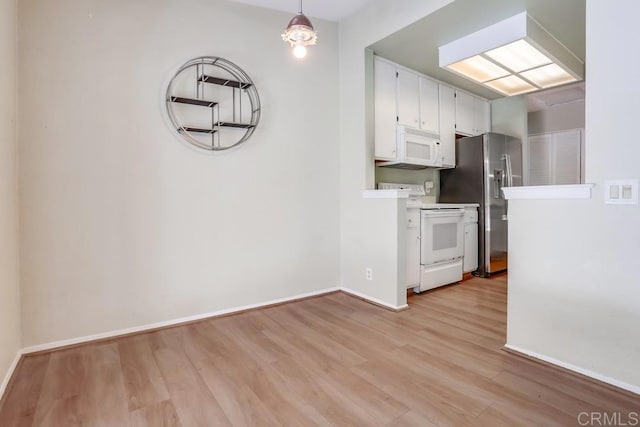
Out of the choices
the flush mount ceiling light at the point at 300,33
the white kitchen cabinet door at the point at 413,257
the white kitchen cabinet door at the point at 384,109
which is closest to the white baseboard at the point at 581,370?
the white kitchen cabinet door at the point at 413,257

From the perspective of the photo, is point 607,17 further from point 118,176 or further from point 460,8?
point 118,176

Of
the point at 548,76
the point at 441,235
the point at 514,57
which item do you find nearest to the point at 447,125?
the point at 548,76

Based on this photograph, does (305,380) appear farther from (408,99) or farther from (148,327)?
(408,99)

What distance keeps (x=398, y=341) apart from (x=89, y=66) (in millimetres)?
2803

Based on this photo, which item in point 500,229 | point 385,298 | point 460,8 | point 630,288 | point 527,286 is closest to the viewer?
point 630,288

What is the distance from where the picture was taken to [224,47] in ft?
8.83

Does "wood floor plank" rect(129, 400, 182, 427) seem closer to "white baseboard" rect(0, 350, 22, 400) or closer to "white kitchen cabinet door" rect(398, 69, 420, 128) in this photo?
"white baseboard" rect(0, 350, 22, 400)

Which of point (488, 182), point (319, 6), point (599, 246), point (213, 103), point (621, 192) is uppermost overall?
point (319, 6)

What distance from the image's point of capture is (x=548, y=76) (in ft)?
10.5

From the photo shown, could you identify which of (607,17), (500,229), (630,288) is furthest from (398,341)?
(500,229)

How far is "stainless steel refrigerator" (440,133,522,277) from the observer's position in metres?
3.94

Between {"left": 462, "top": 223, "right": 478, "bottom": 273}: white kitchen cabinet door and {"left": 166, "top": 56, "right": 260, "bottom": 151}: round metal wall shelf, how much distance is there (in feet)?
8.98

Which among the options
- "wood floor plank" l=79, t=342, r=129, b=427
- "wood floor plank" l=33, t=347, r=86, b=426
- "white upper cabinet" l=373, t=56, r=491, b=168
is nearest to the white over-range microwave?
"white upper cabinet" l=373, t=56, r=491, b=168

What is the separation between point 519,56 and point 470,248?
2097mm
